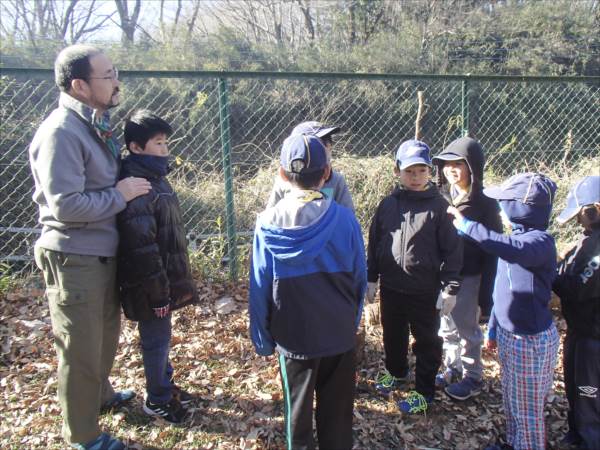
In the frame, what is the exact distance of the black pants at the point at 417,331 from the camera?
2889 millimetres

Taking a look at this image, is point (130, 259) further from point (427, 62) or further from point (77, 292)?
point (427, 62)

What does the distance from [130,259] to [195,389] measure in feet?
4.24

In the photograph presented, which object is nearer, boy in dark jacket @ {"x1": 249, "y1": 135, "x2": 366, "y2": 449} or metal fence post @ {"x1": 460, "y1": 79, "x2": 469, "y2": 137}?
boy in dark jacket @ {"x1": 249, "y1": 135, "x2": 366, "y2": 449}

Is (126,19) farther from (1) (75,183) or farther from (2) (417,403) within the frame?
(2) (417,403)

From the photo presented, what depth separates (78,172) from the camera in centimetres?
221

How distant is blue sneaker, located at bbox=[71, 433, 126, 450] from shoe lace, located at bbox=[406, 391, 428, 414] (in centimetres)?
175

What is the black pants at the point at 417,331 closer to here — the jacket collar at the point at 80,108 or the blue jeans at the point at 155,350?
the blue jeans at the point at 155,350

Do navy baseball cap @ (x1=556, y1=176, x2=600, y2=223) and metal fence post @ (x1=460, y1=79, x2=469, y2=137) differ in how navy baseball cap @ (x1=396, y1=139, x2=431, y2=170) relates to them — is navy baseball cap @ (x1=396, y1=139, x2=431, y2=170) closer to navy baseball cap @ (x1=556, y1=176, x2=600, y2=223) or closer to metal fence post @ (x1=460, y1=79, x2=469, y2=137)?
navy baseball cap @ (x1=556, y1=176, x2=600, y2=223)

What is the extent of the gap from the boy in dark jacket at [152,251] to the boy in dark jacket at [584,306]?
2.11 m

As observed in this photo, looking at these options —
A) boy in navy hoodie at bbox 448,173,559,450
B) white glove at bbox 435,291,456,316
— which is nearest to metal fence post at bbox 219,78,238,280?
white glove at bbox 435,291,456,316

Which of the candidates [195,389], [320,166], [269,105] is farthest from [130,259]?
[269,105]

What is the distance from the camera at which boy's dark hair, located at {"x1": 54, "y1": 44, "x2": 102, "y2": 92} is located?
2.28 m

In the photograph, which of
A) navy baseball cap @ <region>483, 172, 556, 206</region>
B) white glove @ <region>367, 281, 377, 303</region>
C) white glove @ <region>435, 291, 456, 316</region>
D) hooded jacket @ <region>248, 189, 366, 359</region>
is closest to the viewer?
hooded jacket @ <region>248, 189, 366, 359</region>

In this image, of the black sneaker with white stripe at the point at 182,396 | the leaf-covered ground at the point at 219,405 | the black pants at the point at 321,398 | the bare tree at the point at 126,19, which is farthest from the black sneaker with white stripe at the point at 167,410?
the bare tree at the point at 126,19
